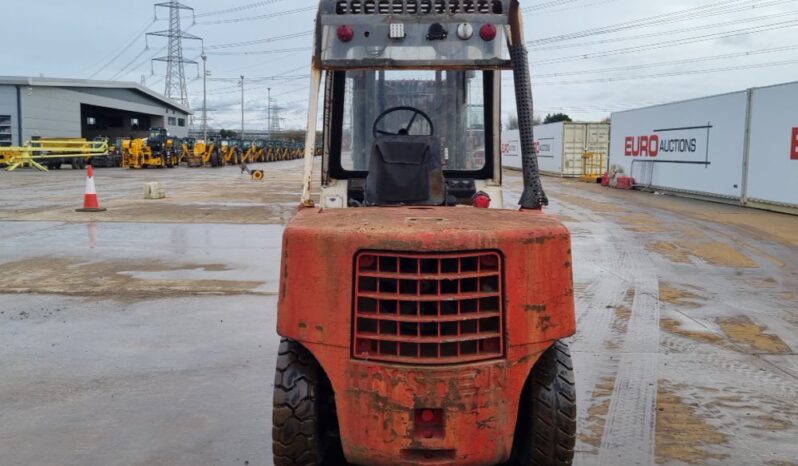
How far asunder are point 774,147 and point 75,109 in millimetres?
48097

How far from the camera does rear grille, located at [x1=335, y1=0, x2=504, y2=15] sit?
152 inches

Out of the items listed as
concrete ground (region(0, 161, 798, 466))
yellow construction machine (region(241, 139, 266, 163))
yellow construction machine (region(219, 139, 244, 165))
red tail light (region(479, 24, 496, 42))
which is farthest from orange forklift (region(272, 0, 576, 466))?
yellow construction machine (region(241, 139, 266, 163))

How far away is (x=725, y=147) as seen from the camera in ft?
64.8

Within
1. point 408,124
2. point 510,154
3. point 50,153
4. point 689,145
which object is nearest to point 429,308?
point 408,124

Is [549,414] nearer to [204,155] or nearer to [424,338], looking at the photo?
[424,338]

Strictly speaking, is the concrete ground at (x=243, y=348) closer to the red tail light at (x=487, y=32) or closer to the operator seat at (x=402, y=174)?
the operator seat at (x=402, y=174)

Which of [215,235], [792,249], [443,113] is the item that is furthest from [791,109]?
[443,113]

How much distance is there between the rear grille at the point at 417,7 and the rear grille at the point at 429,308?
5.39ft

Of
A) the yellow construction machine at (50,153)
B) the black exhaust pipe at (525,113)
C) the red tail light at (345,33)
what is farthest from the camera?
the yellow construction machine at (50,153)

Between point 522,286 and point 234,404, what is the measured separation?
242cm

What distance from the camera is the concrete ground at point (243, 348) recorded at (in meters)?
3.96

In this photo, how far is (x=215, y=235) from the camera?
40.4 ft

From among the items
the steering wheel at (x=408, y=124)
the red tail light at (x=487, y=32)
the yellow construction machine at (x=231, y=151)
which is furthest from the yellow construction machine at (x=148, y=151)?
the red tail light at (x=487, y=32)

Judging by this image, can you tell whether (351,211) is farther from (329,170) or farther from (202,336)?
(202,336)
